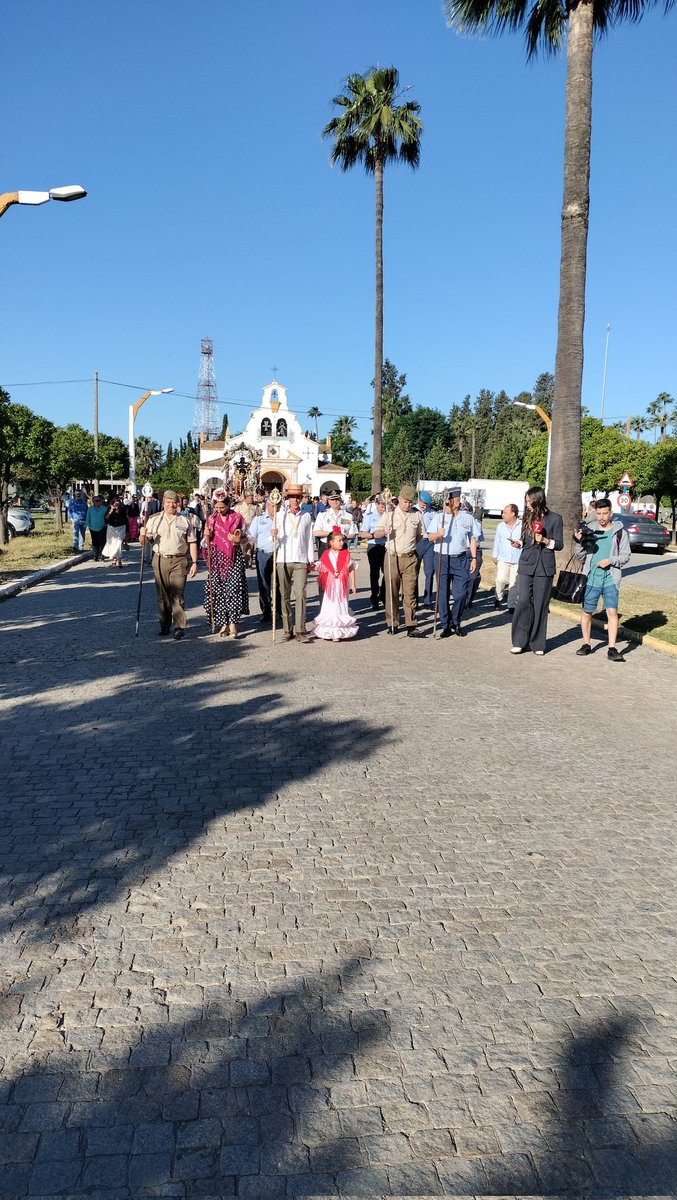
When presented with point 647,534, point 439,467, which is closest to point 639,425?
point 439,467

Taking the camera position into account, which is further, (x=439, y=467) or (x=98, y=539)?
(x=439, y=467)

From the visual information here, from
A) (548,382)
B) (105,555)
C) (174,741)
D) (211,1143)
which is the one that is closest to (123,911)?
(211,1143)

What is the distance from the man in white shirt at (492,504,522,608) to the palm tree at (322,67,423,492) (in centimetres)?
1352

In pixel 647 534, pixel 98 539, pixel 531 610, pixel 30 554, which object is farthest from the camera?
pixel 647 534

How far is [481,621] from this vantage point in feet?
42.2

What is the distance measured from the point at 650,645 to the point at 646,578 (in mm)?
10706

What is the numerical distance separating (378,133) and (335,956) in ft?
97.1

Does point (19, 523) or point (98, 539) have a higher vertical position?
point (19, 523)

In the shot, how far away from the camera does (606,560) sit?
944 centimetres

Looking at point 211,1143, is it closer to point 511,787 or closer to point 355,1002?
point 355,1002

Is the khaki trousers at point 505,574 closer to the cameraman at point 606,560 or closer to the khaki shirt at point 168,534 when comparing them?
the cameraman at point 606,560

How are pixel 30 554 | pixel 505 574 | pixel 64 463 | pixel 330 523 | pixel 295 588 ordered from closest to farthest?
pixel 295 588 < pixel 330 523 < pixel 505 574 < pixel 30 554 < pixel 64 463

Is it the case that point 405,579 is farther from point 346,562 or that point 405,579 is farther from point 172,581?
point 172,581

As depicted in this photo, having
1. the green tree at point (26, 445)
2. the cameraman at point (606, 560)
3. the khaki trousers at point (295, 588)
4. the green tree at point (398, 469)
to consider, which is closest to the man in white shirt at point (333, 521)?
the khaki trousers at point (295, 588)
